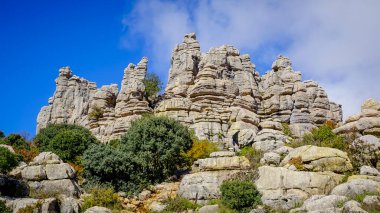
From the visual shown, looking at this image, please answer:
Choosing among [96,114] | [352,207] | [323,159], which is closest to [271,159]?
[323,159]

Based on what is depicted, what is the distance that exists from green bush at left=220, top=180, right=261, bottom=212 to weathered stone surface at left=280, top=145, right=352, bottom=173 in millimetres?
3875

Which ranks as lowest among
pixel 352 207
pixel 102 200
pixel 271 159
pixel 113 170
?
pixel 352 207

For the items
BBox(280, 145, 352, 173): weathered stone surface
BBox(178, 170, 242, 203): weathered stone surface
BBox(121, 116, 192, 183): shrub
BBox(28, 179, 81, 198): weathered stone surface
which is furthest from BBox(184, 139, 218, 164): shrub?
BBox(28, 179, 81, 198): weathered stone surface

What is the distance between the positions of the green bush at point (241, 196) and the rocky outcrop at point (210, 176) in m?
1.97

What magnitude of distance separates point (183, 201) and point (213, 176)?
322 cm

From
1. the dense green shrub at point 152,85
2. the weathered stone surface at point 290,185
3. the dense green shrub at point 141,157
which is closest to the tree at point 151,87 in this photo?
the dense green shrub at point 152,85

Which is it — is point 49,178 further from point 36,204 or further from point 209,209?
point 209,209

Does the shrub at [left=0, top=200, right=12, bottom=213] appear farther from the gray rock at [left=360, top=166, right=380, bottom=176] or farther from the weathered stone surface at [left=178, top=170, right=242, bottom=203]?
the gray rock at [left=360, top=166, right=380, bottom=176]

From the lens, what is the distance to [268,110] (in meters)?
54.6

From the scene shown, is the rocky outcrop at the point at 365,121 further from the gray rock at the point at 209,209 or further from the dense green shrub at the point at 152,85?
the dense green shrub at the point at 152,85

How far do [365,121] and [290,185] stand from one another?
10.5 metres

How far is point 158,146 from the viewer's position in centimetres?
3359

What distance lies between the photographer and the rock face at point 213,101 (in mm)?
47000

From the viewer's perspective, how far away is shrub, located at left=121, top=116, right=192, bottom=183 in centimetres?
3325
